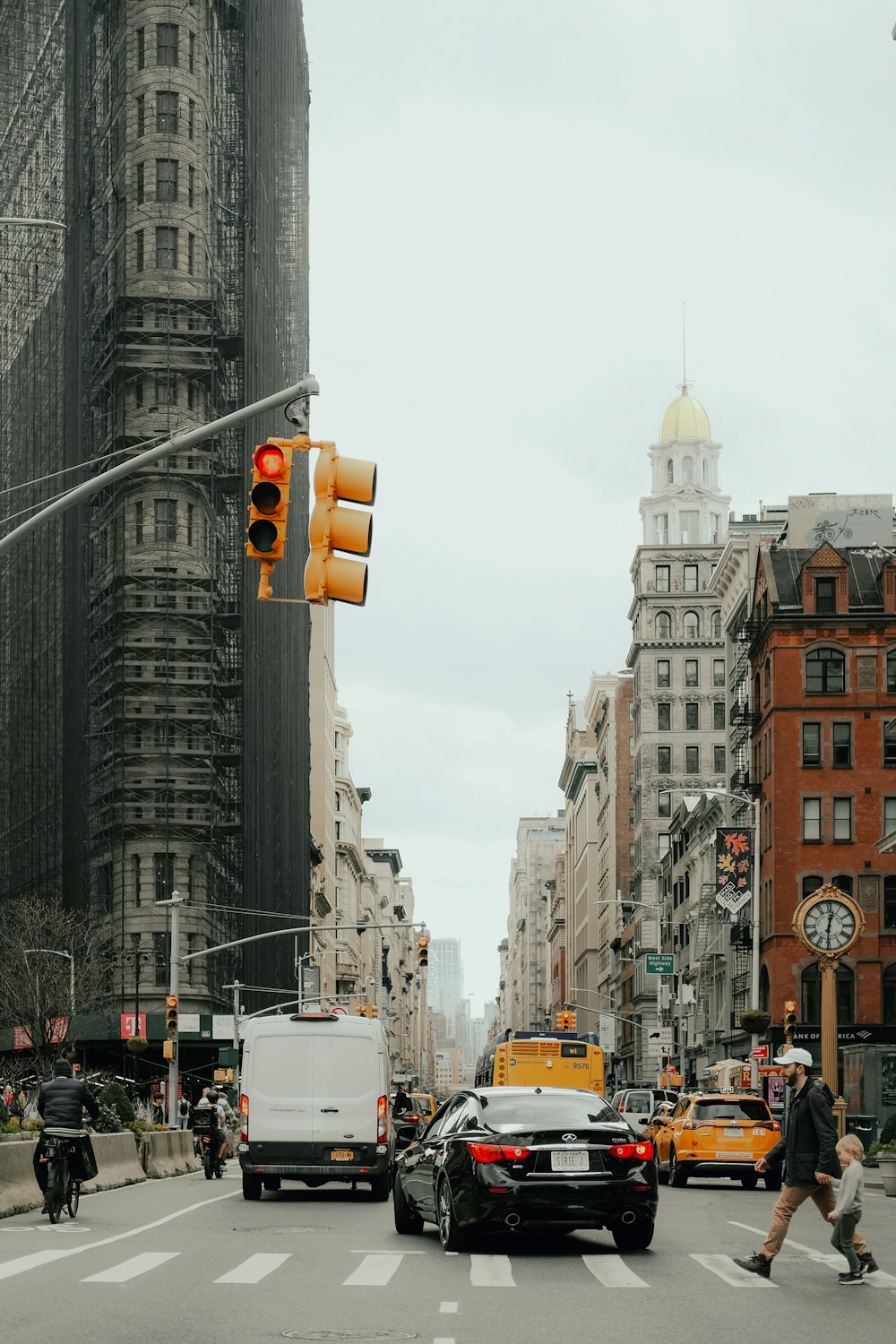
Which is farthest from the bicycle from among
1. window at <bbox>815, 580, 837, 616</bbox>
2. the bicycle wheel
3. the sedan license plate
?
window at <bbox>815, 580, 837, 616</bbox>

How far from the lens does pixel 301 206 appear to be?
117 meters

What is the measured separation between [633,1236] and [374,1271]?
3267 mm

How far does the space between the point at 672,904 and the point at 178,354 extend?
4588cm

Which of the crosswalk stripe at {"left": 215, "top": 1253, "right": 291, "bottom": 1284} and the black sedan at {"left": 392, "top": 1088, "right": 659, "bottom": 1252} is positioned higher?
the black sedan at {"left": 392, "top": 1088, "right": 659, "bottom": 1252}

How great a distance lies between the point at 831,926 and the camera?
160ft

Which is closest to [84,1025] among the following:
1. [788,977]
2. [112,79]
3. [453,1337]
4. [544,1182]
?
[788,977]

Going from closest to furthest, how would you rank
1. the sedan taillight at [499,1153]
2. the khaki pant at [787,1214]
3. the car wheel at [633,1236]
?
the khaki pant at [787,1214] < the sedan taillight at [499,1153] < the car wheel at [633,1236]

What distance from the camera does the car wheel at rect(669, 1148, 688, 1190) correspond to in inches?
1268

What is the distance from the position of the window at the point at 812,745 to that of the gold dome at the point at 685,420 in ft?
258

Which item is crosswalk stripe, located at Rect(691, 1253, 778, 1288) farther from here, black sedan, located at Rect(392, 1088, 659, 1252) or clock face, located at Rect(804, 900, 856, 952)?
clock face, located at Rect(804, 900, 856, 952)

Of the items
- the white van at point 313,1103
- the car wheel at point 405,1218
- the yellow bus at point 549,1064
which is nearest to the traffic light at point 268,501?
the car wheel at point 405,1218

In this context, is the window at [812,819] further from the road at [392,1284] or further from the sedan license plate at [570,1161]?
the sedan license plate at [570,1161]

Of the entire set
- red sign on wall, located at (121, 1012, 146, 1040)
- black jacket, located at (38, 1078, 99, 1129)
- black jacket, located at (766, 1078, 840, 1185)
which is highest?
black jacket, located at (766, 1078, 840, 1185)

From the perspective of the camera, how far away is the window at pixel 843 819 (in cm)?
7694
